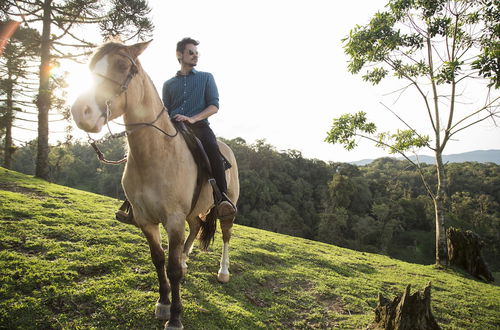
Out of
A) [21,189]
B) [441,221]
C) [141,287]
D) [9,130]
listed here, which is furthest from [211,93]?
[9,130]

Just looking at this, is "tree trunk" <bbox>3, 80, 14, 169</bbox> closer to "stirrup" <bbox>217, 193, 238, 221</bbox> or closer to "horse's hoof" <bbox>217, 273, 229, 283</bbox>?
"horse's hoof" <bbox>217, 273, 229, 283</bbox>

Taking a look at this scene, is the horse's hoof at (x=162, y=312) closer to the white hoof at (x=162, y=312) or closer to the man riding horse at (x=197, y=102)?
the white hoof at (x=162, y=312)

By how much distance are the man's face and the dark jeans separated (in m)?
0.88

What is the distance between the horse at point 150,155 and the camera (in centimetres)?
244

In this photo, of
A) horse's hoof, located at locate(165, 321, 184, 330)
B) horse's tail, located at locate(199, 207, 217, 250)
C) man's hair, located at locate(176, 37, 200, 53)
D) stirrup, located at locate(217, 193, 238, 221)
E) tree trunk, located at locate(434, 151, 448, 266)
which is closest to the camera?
horse's hoof, located at locate(165, 321, 184, 330)

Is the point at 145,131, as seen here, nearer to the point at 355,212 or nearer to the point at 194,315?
Answer: the point at 194,315

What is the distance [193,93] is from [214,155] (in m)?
0.95

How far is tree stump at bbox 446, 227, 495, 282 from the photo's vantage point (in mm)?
11414

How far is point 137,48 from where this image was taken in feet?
8.61

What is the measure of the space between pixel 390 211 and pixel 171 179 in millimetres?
65647

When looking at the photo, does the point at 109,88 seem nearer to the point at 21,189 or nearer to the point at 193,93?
the point at 193,93

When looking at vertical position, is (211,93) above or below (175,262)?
above

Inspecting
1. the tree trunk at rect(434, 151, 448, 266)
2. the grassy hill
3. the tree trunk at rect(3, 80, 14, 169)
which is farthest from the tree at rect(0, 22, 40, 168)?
the tree trunk at rect(434, 151, 448, 266)

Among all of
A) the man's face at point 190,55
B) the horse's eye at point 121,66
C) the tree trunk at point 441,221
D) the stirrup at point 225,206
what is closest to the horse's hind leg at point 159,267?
the stirrup at point 225,206
